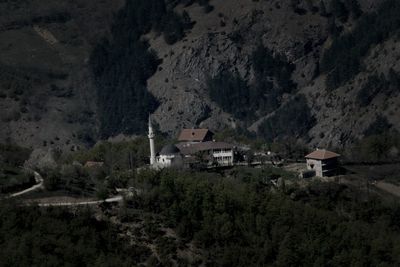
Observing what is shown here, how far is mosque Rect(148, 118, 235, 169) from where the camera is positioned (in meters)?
108

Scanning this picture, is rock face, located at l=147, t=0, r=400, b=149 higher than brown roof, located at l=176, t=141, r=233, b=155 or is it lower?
higher

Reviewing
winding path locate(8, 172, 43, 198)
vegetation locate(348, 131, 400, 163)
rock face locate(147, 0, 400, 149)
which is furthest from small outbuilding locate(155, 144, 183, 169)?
rock face locate(147, 0, 400, 149)

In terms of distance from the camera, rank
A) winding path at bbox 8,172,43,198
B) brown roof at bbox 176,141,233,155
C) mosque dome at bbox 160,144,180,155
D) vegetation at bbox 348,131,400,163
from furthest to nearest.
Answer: vegetation at bbox 348,131,400,163 < brown roof at bbox 176,141,233,155 < mosque dome at bbox 160,144,180,155 < winding path at bbox 8,172,43,198

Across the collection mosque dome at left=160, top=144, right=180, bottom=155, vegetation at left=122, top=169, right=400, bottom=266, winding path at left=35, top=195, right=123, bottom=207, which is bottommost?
vegetation at left=122, top=169, right=400, bottom=266

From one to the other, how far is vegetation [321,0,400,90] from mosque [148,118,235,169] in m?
35.1

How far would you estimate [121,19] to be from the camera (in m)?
175

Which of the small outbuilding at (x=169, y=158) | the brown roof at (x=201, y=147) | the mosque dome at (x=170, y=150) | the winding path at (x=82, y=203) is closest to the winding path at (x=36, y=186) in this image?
the winding path at (x=82, y=203)

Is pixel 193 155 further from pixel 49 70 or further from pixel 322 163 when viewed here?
pixel 49 70

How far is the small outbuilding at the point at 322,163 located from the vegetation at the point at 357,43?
40.4m

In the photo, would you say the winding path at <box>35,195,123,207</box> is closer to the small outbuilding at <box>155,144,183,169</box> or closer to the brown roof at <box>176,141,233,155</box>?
the small outbuilding at <box>155,144,183,169</box>

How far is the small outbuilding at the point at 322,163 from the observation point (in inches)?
4222

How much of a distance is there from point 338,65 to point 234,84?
16.4 m

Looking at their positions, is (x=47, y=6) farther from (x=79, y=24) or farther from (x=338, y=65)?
(x=338, y=65)

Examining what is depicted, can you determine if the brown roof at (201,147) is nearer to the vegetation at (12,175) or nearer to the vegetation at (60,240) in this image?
the vegetation at (12,175)
